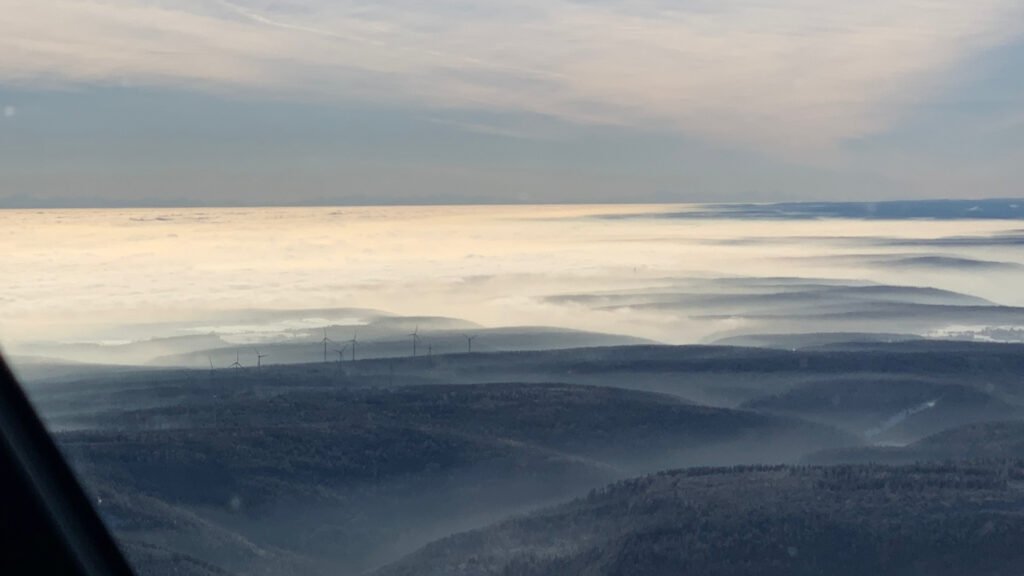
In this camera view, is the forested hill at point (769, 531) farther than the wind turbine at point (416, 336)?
No

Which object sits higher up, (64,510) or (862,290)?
(64,510)

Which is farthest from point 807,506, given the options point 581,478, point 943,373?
point 943,373

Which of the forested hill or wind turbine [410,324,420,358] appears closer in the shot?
the forested hill

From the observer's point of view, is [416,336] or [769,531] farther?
[416,336]

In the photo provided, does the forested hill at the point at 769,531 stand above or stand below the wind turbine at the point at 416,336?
above

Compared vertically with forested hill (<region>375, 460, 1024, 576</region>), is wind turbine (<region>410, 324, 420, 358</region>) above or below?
below

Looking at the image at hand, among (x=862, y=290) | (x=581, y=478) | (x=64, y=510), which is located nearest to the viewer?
(x=64, y=510)

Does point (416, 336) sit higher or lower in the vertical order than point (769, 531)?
lower

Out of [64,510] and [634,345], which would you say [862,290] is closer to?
[634,345]
